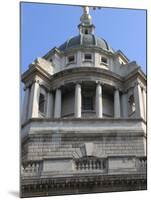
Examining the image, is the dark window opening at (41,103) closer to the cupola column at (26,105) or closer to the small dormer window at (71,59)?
the cupola column at (26,105)

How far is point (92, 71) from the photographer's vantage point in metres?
10.3

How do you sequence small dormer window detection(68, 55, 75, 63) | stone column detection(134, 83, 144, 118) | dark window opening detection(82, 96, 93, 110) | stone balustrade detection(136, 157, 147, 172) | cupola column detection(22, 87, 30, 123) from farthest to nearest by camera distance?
small dormer window detection(68, 55, 75, 63)
dark window opening detection(82, 96, 93, 110)
stone column detection(134, 83, 144, 118)
cupola column detection(22, 87, 30, 123)
stone balustrade detection(136, 157, 147, 172)

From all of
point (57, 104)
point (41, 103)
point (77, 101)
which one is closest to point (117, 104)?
point (77, 101)

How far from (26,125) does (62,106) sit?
2.32 metres

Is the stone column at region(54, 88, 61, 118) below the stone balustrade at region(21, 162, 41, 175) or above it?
above

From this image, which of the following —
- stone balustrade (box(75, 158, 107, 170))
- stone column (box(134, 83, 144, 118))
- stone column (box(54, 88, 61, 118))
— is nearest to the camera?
stone balustrade (box(75, 158, 107, 170))

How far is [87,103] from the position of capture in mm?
10297

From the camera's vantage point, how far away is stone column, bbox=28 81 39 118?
353 inches

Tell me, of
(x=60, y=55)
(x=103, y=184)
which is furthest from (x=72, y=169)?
(x=60, y=55)

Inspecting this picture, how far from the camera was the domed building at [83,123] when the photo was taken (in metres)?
7.14

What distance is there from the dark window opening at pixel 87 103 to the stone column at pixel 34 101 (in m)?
1.16

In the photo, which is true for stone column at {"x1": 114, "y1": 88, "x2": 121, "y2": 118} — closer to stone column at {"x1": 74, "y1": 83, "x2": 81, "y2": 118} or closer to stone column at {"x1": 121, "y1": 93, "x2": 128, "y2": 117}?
stone column at {"x1": 121, "y1": 93, "x2": 128, "y2": 117}

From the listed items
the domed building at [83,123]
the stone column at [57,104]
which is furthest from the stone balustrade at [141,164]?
the stone column at [57,104]

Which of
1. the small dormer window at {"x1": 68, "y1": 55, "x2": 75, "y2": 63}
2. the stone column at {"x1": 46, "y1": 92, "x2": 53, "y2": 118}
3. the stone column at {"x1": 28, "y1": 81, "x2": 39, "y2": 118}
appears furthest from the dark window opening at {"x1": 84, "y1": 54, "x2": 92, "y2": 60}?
the stone column at {"x1": 28, "y1": 81, "x2": 39, "y2": 118}
